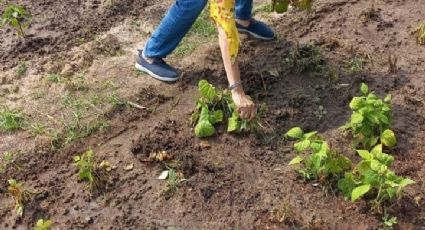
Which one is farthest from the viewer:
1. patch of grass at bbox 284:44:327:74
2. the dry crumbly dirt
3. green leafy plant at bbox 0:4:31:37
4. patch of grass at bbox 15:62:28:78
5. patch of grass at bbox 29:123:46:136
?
green leafy plant at bbox 0:4:31:37

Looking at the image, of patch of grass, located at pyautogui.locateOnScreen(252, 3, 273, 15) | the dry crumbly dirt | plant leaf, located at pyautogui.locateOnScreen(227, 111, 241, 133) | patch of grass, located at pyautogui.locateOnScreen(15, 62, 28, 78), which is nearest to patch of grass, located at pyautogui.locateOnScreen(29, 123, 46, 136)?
the dry crumbly dirt

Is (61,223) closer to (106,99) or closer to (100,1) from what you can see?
(106,99)

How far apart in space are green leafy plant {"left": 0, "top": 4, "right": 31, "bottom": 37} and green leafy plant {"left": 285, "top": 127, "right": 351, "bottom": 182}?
256 cm

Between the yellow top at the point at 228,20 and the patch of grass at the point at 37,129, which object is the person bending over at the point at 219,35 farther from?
the patch of grass at the point at 37,129

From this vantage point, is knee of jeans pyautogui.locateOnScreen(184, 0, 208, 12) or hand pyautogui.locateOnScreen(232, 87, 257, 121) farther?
knee of jeans pyautogui.locateOnScreen(184, 0, 208, 12)

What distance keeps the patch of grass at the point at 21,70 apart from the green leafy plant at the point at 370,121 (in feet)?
8.03

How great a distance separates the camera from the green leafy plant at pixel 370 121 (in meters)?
3.37

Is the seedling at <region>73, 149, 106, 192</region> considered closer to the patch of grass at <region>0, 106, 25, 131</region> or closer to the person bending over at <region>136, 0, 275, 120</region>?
the patch of grass at <region>0, 106, 25, 131</region>

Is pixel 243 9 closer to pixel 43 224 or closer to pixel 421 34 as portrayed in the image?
pixel 421 34

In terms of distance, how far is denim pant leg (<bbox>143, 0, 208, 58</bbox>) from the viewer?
400cm

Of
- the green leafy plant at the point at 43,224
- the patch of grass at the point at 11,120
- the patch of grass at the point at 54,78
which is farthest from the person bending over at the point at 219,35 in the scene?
the green leafy plant at the point at 43,224

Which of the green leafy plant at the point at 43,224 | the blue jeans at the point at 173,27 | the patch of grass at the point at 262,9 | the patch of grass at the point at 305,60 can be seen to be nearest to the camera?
the green leafy plant at the point at 43,224

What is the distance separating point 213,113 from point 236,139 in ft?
0.74

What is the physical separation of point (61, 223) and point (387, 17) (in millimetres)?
3177
